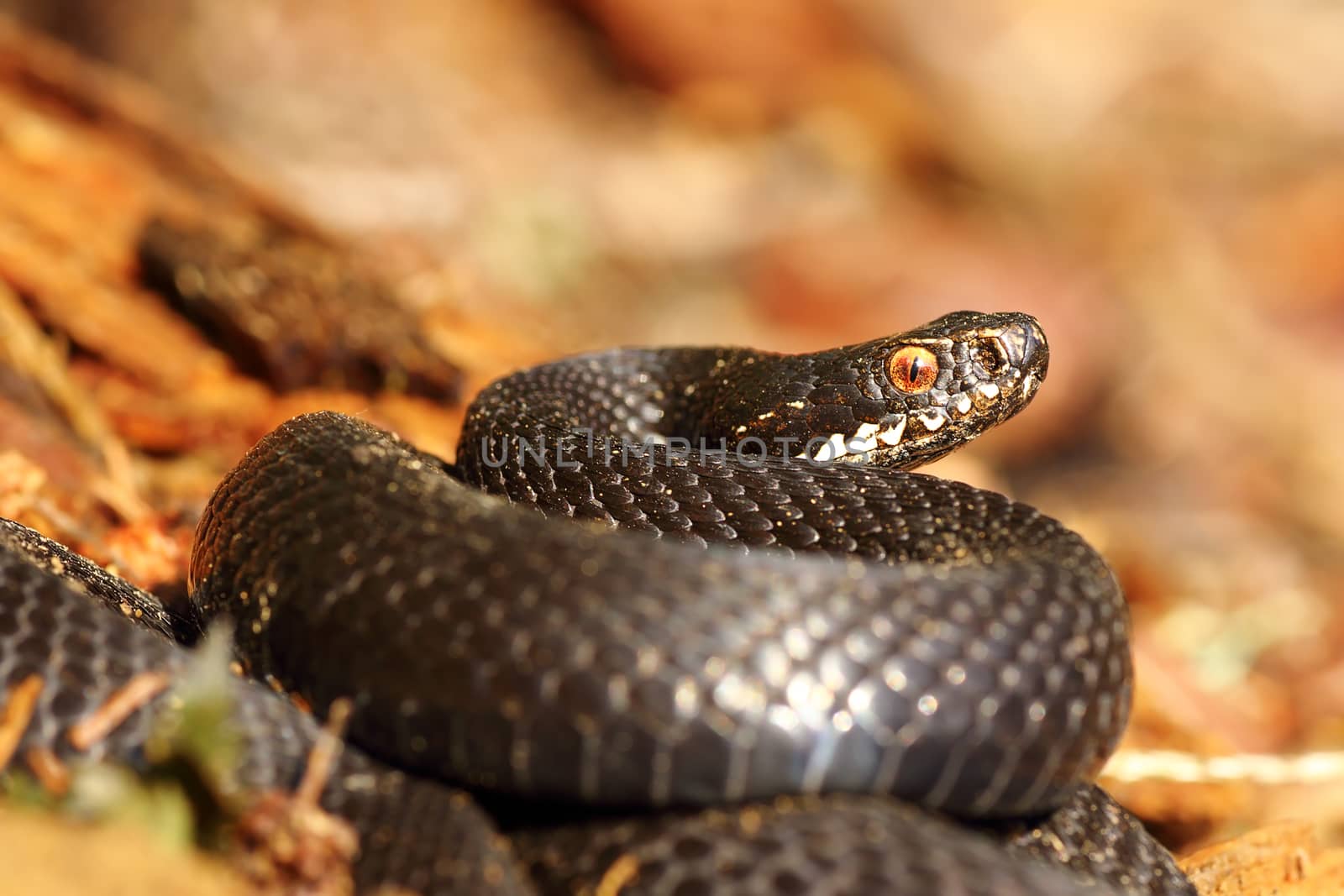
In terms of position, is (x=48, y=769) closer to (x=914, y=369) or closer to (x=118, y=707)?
(x=118, y=707)

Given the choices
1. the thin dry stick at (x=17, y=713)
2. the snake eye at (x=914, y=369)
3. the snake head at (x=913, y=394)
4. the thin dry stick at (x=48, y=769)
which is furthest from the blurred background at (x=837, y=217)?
the thin dry stick at (x=48, y=769)

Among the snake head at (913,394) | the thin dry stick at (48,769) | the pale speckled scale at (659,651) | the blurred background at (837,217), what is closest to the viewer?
the thin dry stick at (48,769)

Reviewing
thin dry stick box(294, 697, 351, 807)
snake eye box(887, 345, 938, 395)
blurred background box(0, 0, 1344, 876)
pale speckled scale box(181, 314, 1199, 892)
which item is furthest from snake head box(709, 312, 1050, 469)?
thin dry stick box(294, 697, 351, 807)

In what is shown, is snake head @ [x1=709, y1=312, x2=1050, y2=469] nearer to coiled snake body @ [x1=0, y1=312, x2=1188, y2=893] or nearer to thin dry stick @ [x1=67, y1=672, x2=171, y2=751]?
coiled snake body @ [x1=0, y1=312, x2=1188, y2=893]

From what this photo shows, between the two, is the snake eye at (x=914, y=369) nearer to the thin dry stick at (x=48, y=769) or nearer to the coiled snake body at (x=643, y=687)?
the coiled snake body at (x=643, y=687)

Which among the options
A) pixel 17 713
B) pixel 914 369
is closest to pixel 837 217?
pixel 914 369

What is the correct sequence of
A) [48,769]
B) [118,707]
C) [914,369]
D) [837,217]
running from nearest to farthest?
[48,769] → [118,707] → [914,369] → [837,217]
